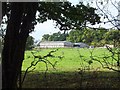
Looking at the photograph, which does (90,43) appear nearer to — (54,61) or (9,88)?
(54,61)

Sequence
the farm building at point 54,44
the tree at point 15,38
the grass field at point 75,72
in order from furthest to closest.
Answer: the grass field at point 75,72
the farm building at point 54,44
the tree at point 15,38

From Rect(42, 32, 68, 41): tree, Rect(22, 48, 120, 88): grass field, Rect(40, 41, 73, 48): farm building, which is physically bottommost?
Rect(22, 48, 120, 88): grass field

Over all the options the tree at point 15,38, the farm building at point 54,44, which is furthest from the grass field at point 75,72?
the tree at point 15,38

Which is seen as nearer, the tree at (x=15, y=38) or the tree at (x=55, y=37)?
the tree at (x=15, y=38)

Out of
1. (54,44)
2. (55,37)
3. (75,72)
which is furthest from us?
(75,72)

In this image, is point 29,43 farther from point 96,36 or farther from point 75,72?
point 75,72

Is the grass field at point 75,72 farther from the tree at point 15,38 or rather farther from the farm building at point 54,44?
the tree at point 15,38

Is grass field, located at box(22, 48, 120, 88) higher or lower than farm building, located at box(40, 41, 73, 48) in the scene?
lower

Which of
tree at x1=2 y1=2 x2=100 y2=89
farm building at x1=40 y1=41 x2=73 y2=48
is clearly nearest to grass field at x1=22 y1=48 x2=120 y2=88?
farm building at x1=40 y1=41 x2=73 y2=48

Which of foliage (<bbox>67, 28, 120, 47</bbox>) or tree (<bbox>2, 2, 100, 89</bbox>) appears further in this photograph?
foliage (<bbox>67, 28, 120, 47</bbox>)

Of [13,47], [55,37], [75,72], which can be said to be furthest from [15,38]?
[75,72]

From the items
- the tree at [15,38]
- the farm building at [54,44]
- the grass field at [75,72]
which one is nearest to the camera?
the tree at [15,38]

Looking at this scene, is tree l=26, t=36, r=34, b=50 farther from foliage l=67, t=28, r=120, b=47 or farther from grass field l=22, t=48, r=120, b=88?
foliage l=67, t=28, r=120, b=47

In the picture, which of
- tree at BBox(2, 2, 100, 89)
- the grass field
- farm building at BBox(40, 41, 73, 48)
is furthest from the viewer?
the grass field
